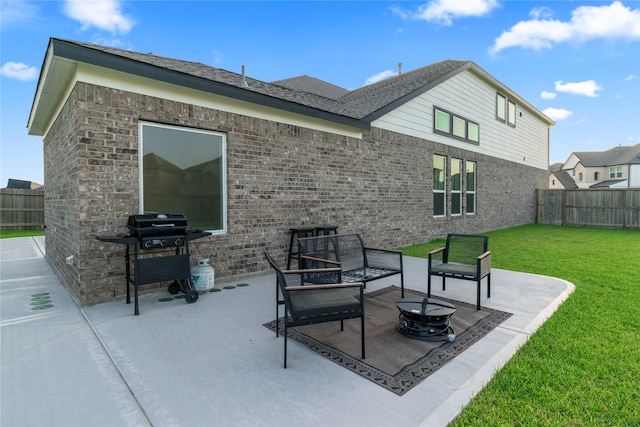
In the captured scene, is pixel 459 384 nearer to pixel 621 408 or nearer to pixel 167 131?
pixel 621 408

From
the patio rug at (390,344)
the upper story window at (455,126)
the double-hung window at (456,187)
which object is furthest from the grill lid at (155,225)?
the double-hung window at (456,187)

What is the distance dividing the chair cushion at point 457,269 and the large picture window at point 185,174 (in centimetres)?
364

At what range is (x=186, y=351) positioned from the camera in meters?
3.02

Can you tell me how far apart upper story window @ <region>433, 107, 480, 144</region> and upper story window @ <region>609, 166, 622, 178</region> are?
40.3m

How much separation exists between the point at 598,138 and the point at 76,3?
62940mm

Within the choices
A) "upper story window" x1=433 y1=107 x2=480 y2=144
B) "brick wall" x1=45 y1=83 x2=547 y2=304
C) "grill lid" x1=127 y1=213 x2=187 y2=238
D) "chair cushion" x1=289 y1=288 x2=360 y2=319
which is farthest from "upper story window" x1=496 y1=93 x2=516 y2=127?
"grill lid" x1=127 y1=213 x2=187 y2=238

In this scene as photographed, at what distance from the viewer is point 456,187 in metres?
11.9

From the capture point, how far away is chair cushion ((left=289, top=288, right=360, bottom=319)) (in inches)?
106

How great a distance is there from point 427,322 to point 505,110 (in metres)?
15.5

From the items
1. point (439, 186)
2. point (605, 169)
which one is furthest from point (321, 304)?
point (605, 169)

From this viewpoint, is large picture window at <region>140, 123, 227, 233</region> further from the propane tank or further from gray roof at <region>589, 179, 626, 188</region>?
gray roof at <region>589, 179, 626, 188</region>

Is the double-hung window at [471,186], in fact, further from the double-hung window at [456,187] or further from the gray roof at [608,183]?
the gray roof at [608,183]

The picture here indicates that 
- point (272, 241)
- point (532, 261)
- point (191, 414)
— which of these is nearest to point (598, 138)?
point (532, 261)

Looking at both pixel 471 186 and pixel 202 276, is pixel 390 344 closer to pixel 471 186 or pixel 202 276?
pixel 202 276
